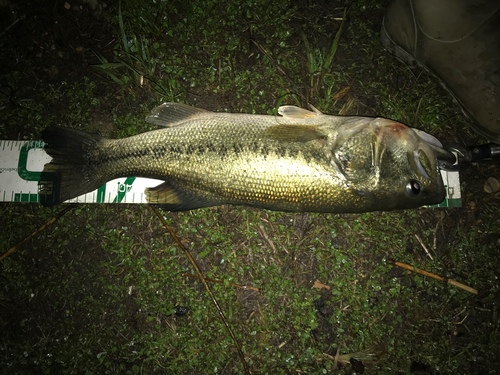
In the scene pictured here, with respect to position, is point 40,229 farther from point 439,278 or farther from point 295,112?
point 439,278

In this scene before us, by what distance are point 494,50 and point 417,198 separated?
157cm

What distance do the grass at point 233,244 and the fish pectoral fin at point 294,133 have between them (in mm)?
850

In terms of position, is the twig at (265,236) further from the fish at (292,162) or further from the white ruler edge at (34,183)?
the white ruler edge at (34,183)

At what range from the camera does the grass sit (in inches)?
126

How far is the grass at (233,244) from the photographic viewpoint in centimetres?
319

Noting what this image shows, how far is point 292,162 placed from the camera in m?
2.49

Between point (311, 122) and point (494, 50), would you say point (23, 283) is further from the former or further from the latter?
point (494, 50)

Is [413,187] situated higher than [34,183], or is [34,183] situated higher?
[413,187]

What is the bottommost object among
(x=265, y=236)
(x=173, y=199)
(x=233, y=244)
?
(x=233, y=244)

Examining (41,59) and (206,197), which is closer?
(206,197)

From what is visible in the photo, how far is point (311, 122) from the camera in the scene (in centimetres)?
268

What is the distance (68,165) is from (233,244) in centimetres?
189

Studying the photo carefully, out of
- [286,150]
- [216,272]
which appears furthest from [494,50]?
[216,272]

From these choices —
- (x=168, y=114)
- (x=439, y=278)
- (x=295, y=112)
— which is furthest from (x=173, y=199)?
(x=439, y=278)
